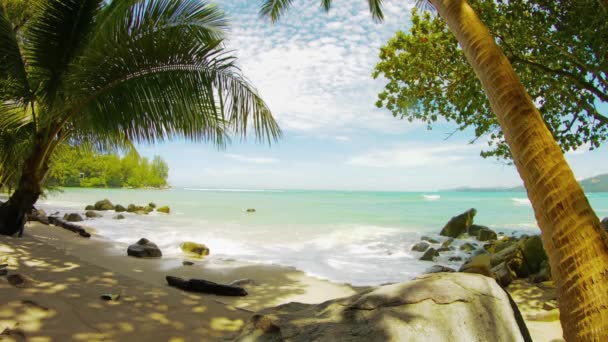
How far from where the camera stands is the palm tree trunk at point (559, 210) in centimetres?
196

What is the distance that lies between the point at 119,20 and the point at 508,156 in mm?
9872

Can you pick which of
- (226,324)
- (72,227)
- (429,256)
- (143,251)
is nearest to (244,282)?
(226,324)

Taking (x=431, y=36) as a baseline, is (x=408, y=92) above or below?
below

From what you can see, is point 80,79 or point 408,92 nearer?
point 80,79

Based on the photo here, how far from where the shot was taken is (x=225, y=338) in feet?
8.23

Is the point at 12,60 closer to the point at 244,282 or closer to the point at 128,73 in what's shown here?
the point at 128,73

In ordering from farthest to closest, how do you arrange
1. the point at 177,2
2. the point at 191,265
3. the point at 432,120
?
the point at 432,120, the point at 191,265, the point at 177,2

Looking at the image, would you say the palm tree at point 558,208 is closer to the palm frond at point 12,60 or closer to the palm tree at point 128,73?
the palm tree at point 128,73

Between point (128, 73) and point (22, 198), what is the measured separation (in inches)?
128

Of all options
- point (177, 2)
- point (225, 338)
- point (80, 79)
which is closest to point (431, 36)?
point (177, 2)

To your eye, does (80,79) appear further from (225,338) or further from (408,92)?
(408,92)

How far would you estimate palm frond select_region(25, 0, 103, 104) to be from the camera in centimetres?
536

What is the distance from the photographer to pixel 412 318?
77.4 inches

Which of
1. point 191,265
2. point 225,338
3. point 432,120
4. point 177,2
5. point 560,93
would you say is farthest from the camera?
point 432,120
